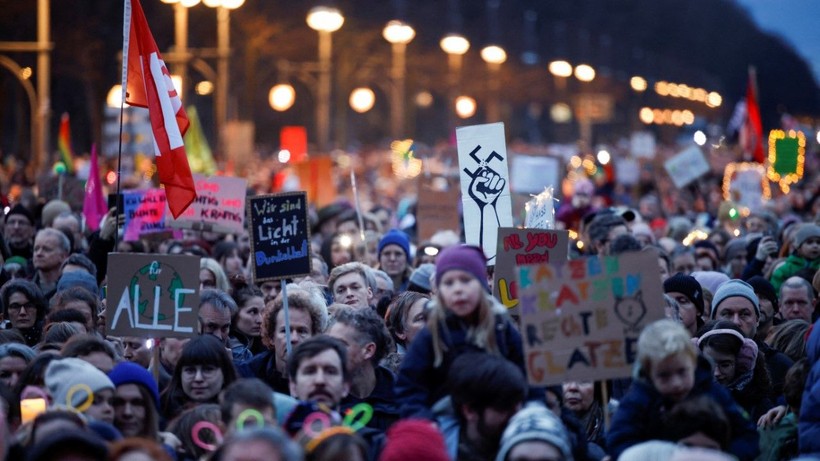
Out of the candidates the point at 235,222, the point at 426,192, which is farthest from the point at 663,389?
the point at 426,192

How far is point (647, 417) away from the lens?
6.73 metres

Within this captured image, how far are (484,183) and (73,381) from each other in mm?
4470

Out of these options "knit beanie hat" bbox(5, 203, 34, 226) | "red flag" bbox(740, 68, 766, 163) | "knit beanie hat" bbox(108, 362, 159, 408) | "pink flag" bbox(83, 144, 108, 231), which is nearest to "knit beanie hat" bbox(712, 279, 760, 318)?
"knit beanie hat" bbox(108, 362, 159, 408)

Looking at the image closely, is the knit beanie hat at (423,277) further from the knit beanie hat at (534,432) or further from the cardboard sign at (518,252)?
the knit beanie hat at (534,432)

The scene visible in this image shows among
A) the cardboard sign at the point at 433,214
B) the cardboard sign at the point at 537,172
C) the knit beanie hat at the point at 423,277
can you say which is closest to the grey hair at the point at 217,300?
the knit beanie hat at the point at 423,277

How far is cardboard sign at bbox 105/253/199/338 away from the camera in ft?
29.2

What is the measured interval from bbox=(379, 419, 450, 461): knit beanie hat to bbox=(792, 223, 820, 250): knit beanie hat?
7.09m

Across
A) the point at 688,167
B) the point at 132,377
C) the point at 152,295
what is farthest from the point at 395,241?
the point at 688,167

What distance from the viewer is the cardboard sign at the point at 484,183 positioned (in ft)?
36.0

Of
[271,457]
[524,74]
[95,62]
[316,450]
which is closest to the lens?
[271,457]

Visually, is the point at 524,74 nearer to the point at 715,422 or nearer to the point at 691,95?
the point at 691,95

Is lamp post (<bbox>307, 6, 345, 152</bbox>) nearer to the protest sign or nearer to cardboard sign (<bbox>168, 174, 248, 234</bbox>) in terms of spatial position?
the protest sign

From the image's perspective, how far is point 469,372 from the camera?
667 centimetres

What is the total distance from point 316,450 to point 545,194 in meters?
5.29
